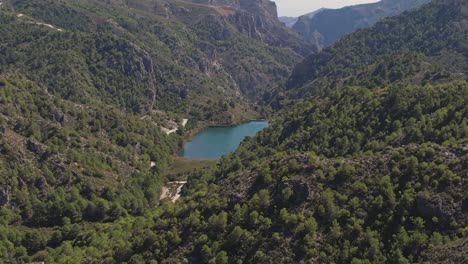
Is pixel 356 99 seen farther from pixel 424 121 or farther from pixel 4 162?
pixel 4 162

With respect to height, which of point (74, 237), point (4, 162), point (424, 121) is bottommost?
point (74, 237)

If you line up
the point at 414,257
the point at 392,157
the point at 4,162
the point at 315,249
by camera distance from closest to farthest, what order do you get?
the point at 414,257 → the point at 315,249 → the point at 392,157 → the point at 4,162

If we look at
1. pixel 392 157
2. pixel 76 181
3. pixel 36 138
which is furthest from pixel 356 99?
pixel 36 138

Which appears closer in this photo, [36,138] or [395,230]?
[395,230]

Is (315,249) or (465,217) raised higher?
(465,217)

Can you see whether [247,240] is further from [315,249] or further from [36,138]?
[36,138]

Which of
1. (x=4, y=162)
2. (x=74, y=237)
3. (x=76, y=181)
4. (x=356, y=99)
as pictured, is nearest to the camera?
(x=74, y=237)
